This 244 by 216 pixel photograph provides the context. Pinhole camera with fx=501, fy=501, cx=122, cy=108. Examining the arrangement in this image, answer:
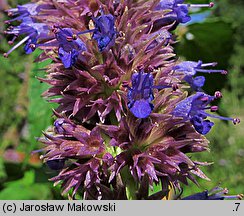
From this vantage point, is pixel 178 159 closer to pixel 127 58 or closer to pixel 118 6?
pixel 127 58

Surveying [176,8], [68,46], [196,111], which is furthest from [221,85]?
[68,46]

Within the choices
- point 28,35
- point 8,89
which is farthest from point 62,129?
point 8,89

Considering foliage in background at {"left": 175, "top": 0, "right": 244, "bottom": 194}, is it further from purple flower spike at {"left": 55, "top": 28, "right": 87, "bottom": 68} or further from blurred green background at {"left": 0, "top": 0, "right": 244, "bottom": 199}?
purple flower spike at {"left": 55, "top": 28, "right": 87, "bottom": 68}

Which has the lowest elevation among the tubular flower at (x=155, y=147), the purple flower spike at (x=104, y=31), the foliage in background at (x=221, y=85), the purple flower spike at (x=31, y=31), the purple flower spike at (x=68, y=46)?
the foliage in background at (x=221, y=85)

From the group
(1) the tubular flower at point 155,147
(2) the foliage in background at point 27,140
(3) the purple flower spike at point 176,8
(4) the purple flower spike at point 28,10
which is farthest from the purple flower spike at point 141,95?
(4) the purple flower spike at point 28,10


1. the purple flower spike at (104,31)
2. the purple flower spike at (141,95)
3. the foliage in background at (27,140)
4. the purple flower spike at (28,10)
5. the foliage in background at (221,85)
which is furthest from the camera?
the foliage in background at (221,85)

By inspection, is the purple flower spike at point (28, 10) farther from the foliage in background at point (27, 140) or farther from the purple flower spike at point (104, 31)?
the purple flower spike at point (104, 31)
